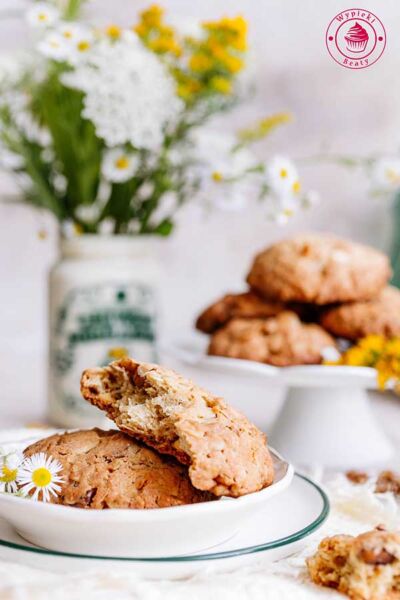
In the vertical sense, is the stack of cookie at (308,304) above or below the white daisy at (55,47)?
below

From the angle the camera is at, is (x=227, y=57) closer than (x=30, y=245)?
Yes

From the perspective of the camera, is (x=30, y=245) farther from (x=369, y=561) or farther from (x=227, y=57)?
(x=369, y=561)

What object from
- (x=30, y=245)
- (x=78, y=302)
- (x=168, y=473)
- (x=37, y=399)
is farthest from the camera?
(x=30, y=245)

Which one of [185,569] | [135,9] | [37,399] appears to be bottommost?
[37,399]

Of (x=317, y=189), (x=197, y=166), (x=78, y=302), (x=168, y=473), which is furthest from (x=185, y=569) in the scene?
(x=317, y=189)

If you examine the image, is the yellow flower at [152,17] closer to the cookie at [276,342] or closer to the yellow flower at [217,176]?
the yellow flower at [217,176]

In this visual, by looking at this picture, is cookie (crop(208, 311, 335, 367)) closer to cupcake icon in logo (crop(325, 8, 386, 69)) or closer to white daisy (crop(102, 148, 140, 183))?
white daisy (crop(102, 148, 140, 183))

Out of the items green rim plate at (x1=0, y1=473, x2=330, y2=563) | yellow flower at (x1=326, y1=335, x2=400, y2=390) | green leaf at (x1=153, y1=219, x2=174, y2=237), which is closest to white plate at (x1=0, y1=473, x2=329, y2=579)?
green rim plate at (x1=0, y1=473, x2=330, y2=563)

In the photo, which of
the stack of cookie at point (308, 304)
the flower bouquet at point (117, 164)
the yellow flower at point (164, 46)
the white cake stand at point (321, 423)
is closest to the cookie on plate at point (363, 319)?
the stack of cookie at point (308, 304)

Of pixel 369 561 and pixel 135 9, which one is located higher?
pixel 135 9
